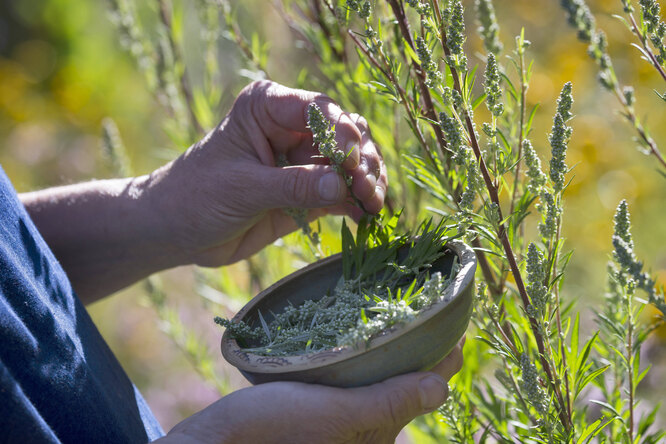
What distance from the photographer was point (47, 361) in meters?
0.84

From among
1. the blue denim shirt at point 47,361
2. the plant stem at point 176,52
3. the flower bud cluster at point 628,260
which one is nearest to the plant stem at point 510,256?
the flower bud cluster at point 628,260

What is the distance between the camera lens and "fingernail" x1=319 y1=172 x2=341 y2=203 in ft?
2.83

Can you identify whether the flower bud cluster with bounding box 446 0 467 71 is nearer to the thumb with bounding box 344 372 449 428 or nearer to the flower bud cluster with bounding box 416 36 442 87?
the flower bud cluster with bounding box 416 36 442 87

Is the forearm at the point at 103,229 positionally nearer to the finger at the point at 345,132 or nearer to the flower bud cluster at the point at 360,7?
the finger at the point at 345,132

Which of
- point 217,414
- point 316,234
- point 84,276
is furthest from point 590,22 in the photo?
point 84,276

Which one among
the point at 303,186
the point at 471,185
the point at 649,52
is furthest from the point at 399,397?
the point at 649,52

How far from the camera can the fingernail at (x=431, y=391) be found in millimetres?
687

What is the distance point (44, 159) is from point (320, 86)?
3200 mm

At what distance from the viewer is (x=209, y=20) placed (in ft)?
4.13

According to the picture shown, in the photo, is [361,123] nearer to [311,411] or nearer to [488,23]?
[488,23]

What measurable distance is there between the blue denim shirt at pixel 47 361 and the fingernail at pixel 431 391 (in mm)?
477

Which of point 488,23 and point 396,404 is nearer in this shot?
point 396,404

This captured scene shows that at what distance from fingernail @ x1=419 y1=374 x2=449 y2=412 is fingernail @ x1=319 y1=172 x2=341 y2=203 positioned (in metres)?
0.30

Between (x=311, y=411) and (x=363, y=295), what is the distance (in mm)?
169
